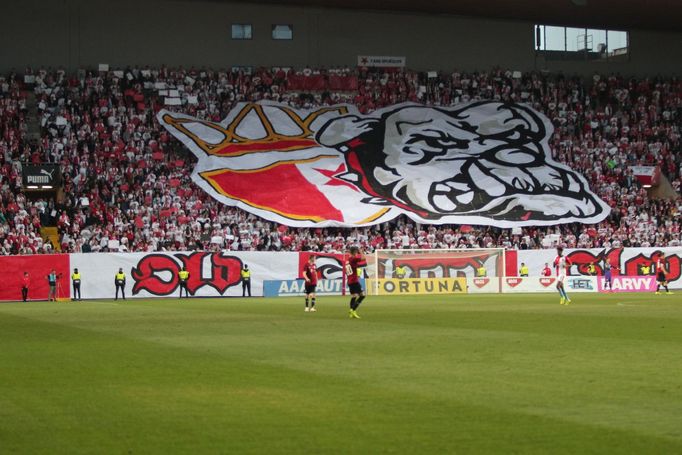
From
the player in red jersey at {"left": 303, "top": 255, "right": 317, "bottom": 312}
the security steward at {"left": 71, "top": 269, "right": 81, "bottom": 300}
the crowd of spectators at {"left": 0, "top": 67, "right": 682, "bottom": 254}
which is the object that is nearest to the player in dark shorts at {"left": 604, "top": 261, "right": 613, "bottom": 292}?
the crowd of spectators at {"left": 0, "top": 67, "right": 682, "bottom": 254}

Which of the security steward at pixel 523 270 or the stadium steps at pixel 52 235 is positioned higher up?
the stadium steps at pixel 52 235

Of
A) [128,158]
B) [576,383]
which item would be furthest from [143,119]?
[576,383]

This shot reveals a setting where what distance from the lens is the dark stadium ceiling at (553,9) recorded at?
70938 millimetres

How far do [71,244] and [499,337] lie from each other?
3639 cm

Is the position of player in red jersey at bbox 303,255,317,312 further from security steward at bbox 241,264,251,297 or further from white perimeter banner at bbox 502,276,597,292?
white perimeter banner at bbox 502,276,597,292

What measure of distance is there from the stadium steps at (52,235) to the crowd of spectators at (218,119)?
0.53 meters

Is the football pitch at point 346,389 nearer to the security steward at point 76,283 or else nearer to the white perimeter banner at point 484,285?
the security steward at point 76,283

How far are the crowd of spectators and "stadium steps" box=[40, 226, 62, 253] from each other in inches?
21.0

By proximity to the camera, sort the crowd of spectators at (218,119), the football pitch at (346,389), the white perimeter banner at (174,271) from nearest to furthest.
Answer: the football pitch at (346,389)
the white perimeter banner at (174,271)
the crowd of spectators at (218,119)

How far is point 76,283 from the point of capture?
5084 cm

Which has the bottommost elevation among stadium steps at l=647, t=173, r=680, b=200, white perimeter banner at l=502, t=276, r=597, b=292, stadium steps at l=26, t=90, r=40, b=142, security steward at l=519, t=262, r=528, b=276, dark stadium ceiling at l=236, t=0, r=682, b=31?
white perimeter banner at l=502, t=276, r=597, b=292

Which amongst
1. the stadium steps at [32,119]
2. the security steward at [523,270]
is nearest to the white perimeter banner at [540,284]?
the security steward at [523,270]

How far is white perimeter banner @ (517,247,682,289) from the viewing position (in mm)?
57156

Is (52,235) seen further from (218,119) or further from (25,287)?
(218,119)
